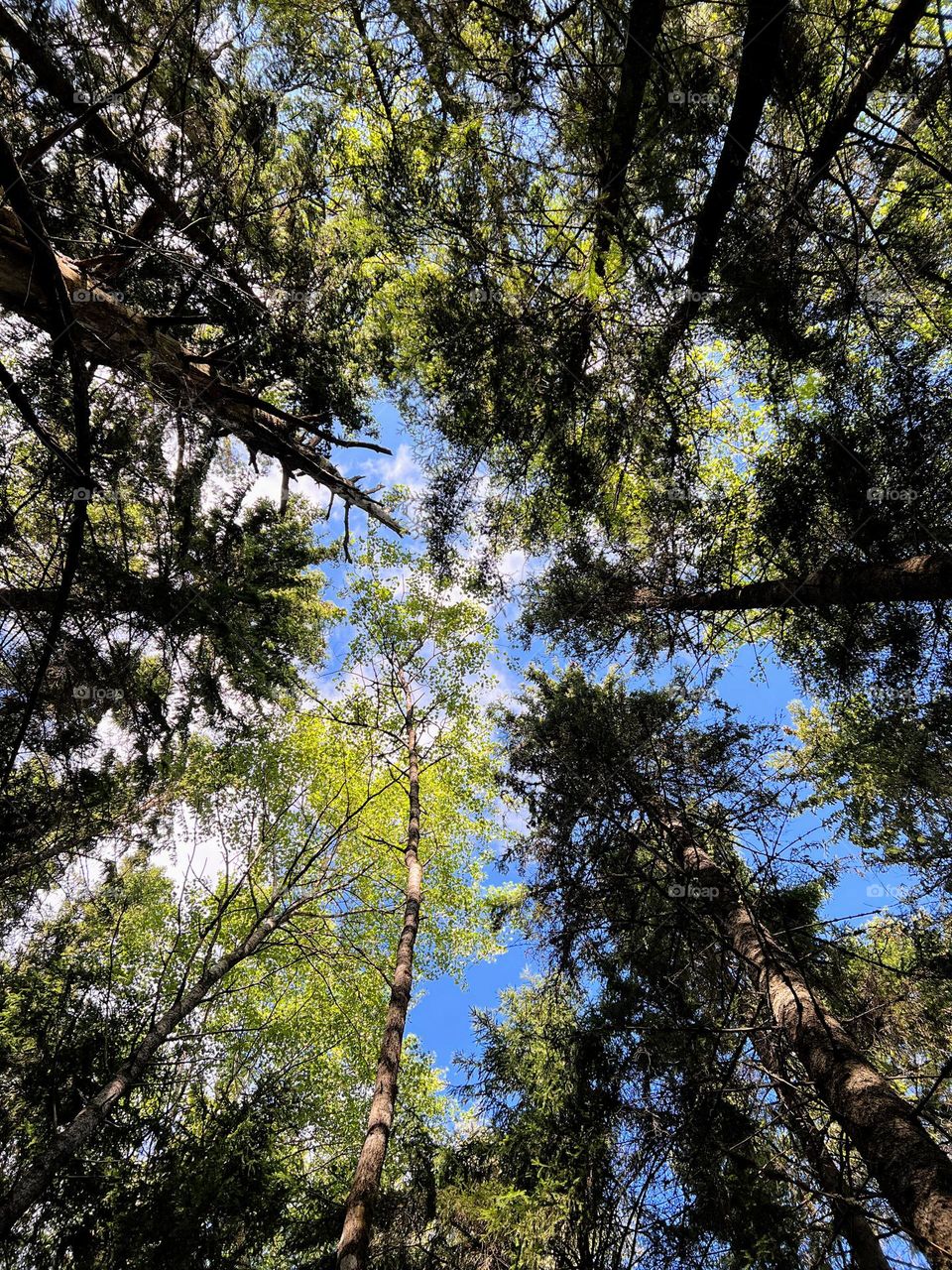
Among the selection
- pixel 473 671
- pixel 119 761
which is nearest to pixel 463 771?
pixel 473 671

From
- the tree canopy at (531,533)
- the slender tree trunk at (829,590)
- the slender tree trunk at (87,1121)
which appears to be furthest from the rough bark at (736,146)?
the slender tree trunk at (87,1121)

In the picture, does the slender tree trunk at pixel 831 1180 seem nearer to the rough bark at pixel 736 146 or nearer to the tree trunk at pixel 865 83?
the rough bark at pixel 736 146

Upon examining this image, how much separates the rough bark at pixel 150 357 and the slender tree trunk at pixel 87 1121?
16.7ft

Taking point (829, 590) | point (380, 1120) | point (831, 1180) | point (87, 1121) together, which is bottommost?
point (831, 1180)

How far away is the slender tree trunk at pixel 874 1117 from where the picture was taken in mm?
2783

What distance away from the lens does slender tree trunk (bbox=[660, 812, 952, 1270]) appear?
278 centimetres

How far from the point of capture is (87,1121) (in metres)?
4.28

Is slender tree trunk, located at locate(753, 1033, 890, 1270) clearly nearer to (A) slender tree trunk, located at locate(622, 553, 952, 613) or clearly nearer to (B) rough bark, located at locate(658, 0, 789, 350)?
(A) slender tree trunk, located at locate(622, 553, 952, 613)

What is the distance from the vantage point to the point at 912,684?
537 centimetres

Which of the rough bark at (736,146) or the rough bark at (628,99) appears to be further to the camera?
the rough bark at (628,99)

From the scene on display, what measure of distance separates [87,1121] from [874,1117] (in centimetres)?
579

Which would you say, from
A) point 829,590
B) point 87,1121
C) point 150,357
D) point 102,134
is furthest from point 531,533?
point 87,1121

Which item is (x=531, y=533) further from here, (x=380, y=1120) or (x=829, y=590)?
(x=380, y=1120)

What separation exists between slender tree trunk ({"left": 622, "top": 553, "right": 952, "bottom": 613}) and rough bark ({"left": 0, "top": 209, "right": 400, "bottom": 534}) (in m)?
3.39
